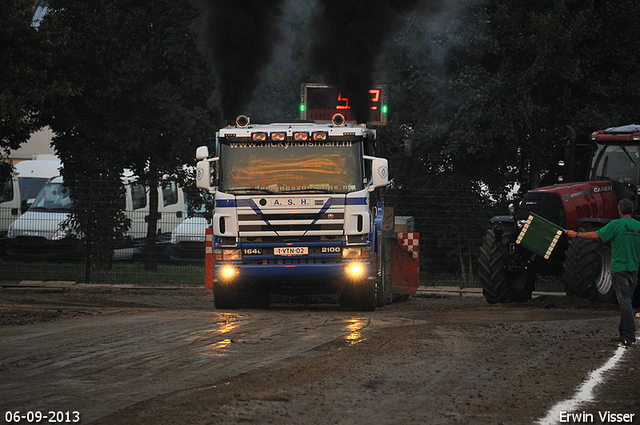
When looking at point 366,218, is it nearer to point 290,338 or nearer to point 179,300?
point 290,338

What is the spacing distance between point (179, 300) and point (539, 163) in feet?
40.1

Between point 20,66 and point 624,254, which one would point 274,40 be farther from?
point 624,254

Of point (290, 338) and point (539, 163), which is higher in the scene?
point (539, 163)

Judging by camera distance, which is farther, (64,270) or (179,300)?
(64,270)

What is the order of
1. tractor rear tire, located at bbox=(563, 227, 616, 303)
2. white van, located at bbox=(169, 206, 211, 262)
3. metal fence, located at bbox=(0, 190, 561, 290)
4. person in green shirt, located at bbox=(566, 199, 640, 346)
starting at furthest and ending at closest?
white van, located at bbox=(169, 206, 211, 262)
metal fence, located at bbox=(0, 190, 561, 290)
tractor rear tire, located at bbox=(563, 227, 616, 303)
person in green shirt, located at bbox=(566, 199, 640, 346)

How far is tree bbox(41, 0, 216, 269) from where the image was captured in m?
26.3

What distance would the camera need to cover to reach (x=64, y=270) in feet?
76.7

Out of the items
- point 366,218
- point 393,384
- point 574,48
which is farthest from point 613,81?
point 393,384

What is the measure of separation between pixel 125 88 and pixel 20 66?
3.29 m

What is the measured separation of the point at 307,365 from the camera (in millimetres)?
9180

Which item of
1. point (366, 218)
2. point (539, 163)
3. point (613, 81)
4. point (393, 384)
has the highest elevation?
point (613, 81)

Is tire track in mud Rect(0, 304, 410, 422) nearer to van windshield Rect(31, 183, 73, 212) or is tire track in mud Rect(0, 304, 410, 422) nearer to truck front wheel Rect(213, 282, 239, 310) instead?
truck front wheel Rect(213, 282, 239, 310)

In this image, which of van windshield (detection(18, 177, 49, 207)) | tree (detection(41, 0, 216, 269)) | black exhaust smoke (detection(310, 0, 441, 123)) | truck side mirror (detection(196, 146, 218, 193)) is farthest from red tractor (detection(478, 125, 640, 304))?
van windshield (detection(18, 177, 49, 207))

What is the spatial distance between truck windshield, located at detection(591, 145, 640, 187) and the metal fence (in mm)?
5224
